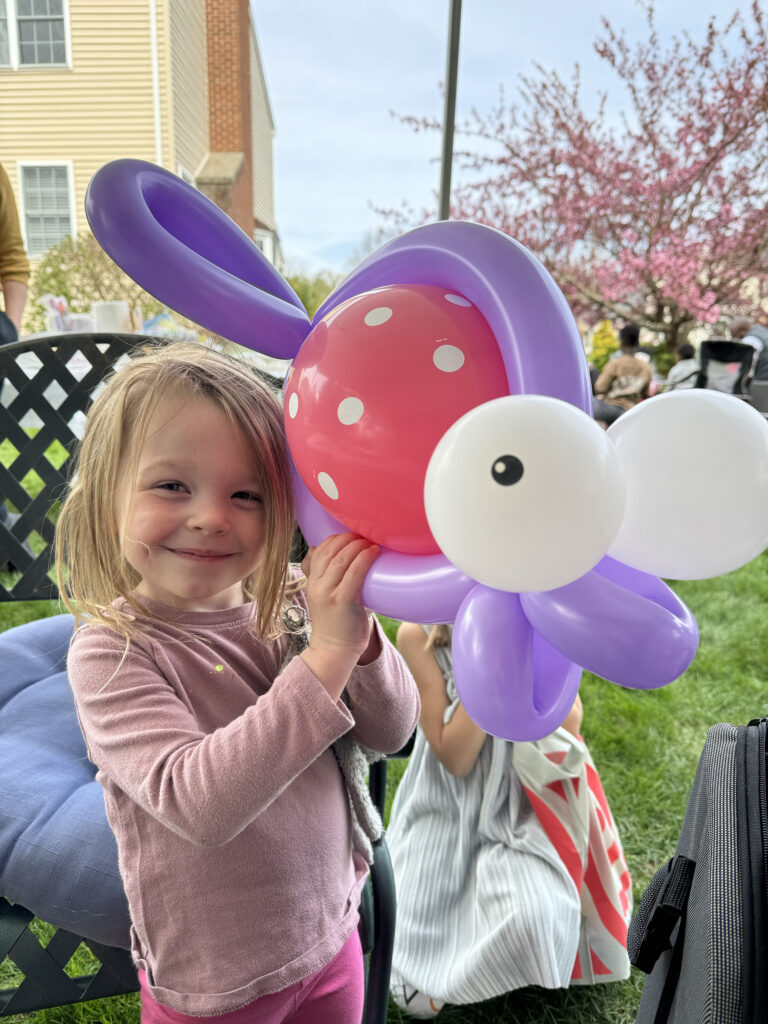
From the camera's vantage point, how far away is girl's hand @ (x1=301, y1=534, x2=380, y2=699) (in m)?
0.63

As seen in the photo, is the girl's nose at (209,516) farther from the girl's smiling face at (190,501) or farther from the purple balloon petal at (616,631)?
the purple balloon petal at (616,631)

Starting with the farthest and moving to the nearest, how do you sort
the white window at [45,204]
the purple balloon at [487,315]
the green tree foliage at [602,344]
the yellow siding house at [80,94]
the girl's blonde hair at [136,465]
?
1. the green tree foliage at [602,344]
2. the white window at [45,204]
3. the yellow siding house at [80,94]
4. the girl's blonde hair at [136,465]
5. the purple balloon at [487,315]

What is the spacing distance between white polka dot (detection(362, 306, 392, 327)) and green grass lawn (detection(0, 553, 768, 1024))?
1.20 meters

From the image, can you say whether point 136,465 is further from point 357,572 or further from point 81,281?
point 81,281

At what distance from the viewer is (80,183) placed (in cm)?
641

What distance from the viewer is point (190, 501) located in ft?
2.34

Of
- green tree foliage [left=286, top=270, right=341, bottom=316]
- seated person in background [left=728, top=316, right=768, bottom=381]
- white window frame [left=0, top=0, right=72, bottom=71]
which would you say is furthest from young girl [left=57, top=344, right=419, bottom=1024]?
white window frame [left=0, top=0, right=72, bottom=71]

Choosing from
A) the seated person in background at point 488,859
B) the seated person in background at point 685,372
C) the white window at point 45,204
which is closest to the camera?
the seated person in background at point 488,859

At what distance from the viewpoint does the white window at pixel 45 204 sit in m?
6.30

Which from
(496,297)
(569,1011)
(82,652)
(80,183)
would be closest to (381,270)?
(496,297)

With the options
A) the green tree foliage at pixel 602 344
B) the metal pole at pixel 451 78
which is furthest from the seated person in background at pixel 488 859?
the green tree foliage at pixel 602 344

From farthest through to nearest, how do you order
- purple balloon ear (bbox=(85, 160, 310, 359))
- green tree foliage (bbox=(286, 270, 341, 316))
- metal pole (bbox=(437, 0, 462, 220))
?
green tree foliage (bbox=(286, 270, 341, 316)), metal pole (bbox=(437, 0, 462, 220)), purple balloon ear (bbox=(85, 160, 310, 359))

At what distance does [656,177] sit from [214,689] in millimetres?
6871

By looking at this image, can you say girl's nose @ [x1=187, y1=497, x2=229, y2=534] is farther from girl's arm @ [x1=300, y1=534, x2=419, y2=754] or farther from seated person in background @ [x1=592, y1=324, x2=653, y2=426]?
seated person in background @ [x1=592, y1=324, x2=653, y2=426]
